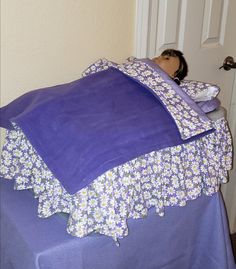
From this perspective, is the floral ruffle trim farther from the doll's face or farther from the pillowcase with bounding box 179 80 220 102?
the doll's face

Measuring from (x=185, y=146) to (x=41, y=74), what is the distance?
563mm

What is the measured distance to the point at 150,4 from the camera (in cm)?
131

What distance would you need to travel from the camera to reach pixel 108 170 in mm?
795

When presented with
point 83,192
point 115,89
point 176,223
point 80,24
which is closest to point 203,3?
point 80,24

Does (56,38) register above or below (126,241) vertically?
above

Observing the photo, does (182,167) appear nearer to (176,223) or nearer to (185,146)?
(185,146)

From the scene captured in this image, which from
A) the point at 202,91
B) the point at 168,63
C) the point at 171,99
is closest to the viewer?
the point at 171,99

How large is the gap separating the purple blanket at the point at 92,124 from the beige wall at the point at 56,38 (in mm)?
164

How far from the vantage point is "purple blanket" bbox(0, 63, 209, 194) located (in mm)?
801

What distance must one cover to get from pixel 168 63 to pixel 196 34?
1.38 ft

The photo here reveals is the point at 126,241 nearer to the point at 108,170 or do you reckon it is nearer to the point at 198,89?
the point at 108,170

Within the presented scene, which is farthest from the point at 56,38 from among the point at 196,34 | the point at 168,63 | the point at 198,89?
the point at 196,34

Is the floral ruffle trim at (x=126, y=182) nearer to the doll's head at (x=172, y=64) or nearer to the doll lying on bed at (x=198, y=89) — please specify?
the doll lying on bed at (x=198, y=89)

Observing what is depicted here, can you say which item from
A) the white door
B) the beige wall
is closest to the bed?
the beige wall
